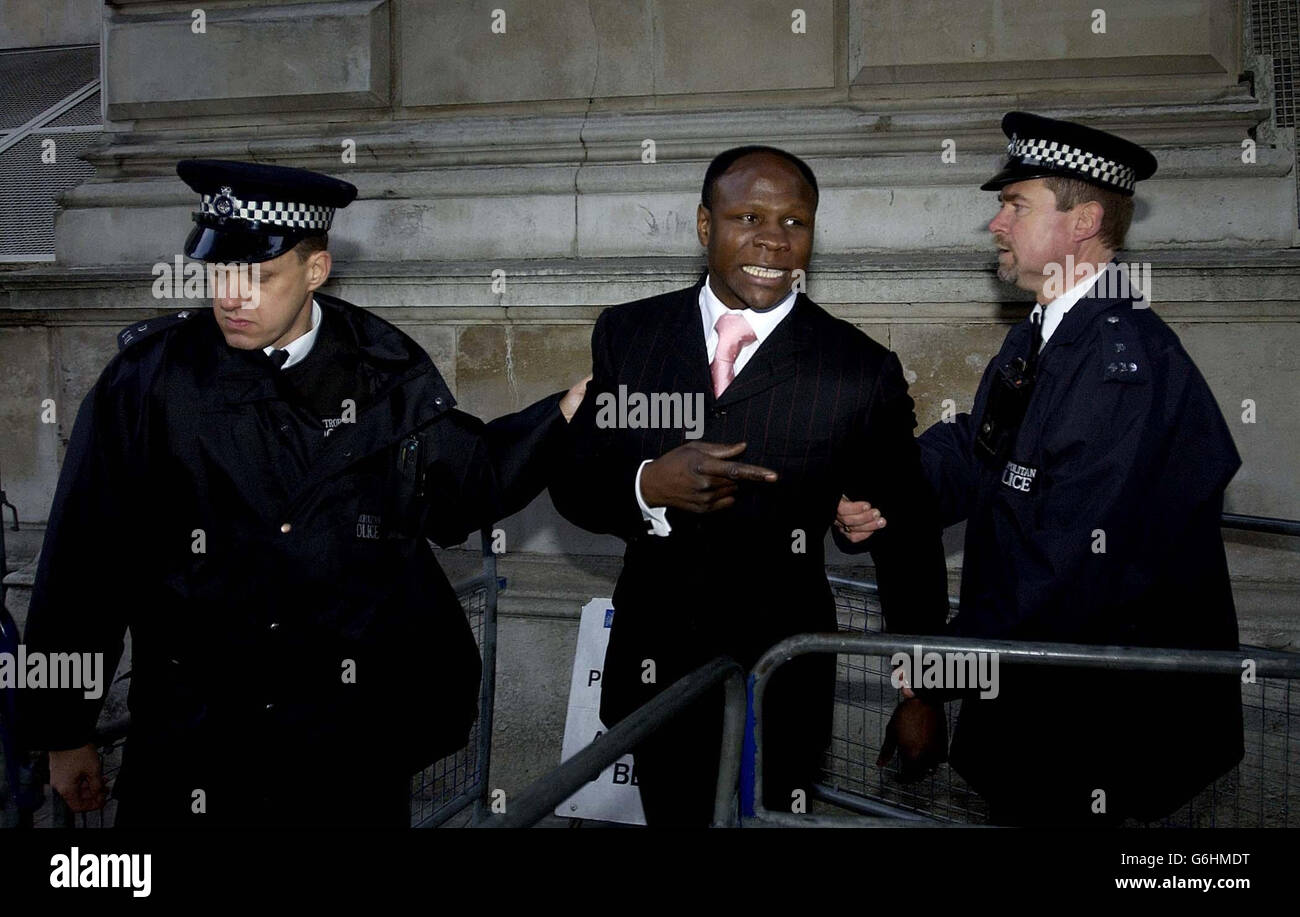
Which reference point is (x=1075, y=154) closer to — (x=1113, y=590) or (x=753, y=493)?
(x=1113, y=590)

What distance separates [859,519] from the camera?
3.10 meters

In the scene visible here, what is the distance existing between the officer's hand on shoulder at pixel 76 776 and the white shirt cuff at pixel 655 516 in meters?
1.53

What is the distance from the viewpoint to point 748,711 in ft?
8.54

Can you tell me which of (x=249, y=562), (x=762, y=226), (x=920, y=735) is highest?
(x=762, y=226)

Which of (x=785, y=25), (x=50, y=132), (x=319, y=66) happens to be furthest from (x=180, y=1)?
(x=785, y=25)

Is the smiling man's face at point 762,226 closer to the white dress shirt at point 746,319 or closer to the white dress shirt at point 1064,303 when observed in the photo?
the white dress shirt at point 746,319

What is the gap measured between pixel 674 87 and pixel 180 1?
128 inches

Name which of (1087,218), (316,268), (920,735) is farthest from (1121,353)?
(316,268)

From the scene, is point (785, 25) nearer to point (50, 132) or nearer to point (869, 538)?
point (869, 538)

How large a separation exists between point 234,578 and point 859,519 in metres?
1.70

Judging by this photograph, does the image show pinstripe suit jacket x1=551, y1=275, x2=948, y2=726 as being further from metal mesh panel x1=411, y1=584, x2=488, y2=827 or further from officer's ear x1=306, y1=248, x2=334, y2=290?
metal mesh panel x1=411, y1=584, x2=488, y2=827
